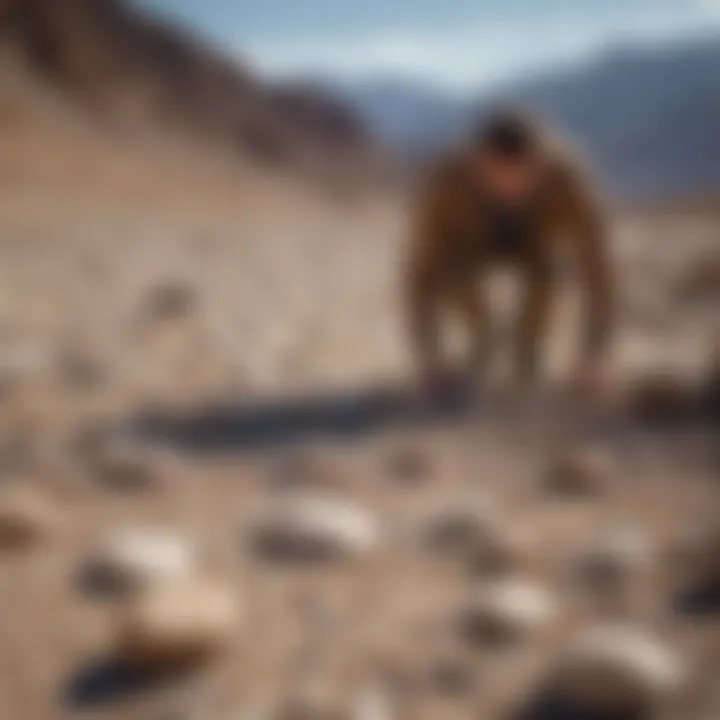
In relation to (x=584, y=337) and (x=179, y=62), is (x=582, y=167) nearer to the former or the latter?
(x=584, y=337)

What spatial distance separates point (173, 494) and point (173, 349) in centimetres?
85

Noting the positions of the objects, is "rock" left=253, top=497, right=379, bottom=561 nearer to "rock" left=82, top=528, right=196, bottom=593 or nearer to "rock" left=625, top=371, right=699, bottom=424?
"rock" left=82, top=528, right=196, bottom=593

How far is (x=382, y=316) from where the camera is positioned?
2.88 meters

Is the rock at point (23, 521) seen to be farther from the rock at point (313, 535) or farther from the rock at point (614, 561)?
the rock at point (614, 561)

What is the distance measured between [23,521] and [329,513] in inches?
13.2

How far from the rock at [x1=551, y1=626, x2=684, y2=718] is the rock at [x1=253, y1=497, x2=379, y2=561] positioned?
0.34 meters

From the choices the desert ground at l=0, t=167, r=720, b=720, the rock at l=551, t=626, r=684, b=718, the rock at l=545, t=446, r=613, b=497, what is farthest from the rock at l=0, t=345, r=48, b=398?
the rock at l=551, t=626, r=684, b=718

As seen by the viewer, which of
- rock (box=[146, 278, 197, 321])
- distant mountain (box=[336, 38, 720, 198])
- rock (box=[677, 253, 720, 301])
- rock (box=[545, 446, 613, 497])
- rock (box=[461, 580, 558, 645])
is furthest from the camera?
distant mountain (box=[336, 38, 720, 198])

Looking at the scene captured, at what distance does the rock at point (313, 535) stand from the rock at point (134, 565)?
3.7 inches

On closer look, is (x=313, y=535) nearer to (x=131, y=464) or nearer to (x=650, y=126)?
(x=131, y=464)

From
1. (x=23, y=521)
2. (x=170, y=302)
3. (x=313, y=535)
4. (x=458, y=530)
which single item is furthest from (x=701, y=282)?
(x=23, y=521)

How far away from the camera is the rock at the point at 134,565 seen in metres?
1.19

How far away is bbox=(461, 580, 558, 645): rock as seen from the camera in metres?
1.11

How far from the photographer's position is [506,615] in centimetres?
113
